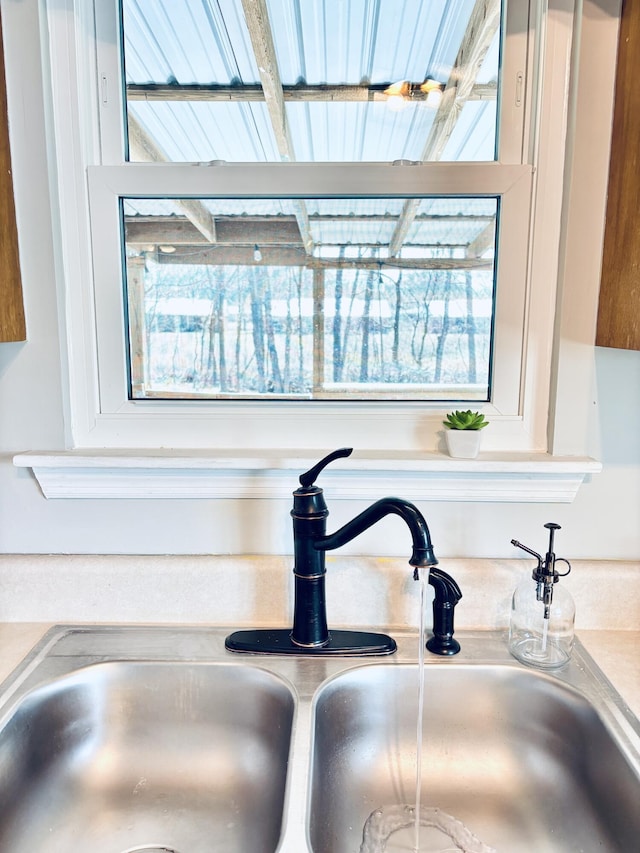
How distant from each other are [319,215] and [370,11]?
357 mm

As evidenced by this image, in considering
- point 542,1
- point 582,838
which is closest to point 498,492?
point 582,838

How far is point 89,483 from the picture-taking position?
3.66ft

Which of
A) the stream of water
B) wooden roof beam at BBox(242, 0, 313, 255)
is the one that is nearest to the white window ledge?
the stream of water

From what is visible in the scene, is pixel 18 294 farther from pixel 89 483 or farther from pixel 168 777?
pixel 168 777

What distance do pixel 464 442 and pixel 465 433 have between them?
17 millimetres

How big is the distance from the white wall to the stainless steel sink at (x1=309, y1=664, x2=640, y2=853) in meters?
0.24

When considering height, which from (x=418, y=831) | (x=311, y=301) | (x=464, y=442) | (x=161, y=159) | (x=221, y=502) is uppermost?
(x=161, y=159)

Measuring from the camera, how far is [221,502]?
114 cm

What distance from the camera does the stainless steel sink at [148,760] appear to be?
2.86 ft

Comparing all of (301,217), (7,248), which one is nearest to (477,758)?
(301,217)

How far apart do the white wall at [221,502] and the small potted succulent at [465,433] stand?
0.11 metres

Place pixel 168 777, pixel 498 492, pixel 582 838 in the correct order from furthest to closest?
pixel 498 492 → pixel 168 777 → pixel 582 838

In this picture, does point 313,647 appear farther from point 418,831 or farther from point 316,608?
point 418,831

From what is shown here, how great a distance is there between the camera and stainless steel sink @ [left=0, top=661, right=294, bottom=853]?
34.4 inches
